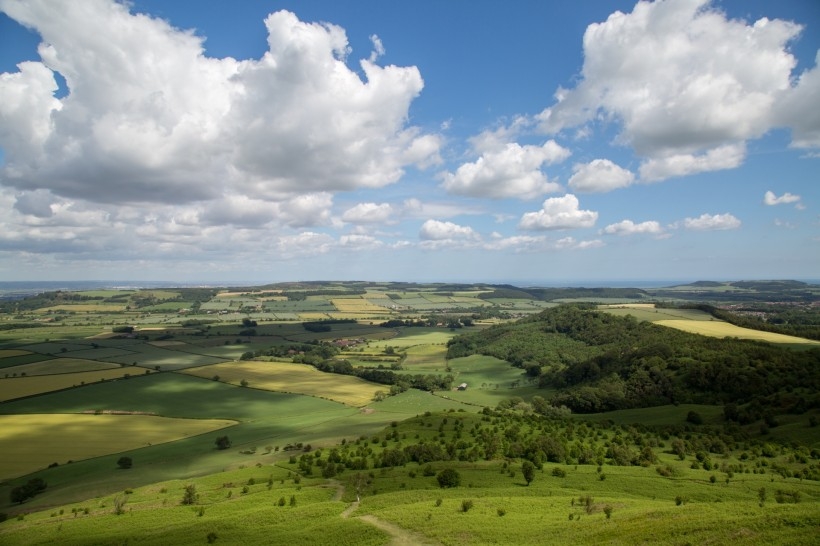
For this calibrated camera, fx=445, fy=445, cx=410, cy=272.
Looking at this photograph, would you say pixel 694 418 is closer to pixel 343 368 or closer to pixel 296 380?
pixel 296 380

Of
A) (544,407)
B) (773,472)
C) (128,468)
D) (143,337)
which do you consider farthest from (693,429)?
(143,337)

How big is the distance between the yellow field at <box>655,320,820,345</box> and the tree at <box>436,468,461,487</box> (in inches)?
4361

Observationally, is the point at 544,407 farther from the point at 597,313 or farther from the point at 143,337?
the point at 143,337

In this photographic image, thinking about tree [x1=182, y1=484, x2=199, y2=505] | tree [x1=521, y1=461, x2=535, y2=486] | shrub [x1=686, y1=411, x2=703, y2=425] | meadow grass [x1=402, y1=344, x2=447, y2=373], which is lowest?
meadow grass [x1=402, y1=344, x2=447, y2=373]

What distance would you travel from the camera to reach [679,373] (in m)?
107

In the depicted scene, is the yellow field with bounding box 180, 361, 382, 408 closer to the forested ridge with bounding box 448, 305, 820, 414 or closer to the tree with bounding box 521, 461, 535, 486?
the forested ridge with bounding box 448, 305, 820, 414

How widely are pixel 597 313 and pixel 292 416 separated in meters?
136

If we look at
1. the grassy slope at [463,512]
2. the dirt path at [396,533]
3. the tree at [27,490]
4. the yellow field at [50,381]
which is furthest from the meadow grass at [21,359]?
the dirt path at [396,533]

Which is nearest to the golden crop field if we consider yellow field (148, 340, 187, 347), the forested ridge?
the forested ridge

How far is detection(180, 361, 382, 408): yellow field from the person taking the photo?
118 meters

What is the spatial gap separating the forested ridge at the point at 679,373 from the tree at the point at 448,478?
186 ft

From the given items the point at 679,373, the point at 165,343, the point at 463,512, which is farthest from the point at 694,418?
the point at 165,343

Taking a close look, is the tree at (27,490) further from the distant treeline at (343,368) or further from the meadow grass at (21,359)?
the meadow grass at (21,359)

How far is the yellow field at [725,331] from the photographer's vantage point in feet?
395
